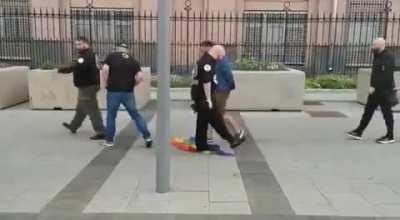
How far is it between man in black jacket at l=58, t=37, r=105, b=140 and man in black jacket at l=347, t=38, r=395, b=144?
450 cm

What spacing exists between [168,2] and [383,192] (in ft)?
10.6

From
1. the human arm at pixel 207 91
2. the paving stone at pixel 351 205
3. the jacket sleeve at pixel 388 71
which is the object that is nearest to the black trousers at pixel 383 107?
the jacket sleeve at pixel 388 71

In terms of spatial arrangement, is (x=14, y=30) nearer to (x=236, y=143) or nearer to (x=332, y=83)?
(x=332, y=83)

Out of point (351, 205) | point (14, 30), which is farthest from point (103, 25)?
point (351, 205)

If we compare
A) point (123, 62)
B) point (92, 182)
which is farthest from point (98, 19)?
point (92, 182)

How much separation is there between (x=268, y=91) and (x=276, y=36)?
8034mm

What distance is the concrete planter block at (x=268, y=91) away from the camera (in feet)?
36.5

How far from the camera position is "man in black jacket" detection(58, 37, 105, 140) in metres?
8.11

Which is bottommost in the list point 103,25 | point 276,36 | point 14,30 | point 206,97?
point 206,97

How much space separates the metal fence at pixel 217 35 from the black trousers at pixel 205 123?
1051cm

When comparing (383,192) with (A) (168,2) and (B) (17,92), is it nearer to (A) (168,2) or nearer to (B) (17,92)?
(A) (168,2)

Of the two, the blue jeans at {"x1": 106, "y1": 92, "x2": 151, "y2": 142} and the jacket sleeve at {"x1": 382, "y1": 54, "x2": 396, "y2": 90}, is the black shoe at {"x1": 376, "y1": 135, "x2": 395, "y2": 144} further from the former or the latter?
the blue jeans at {"x1": 106, "y1": 92, "x2": 151, "y2": 142}

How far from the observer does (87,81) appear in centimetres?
818

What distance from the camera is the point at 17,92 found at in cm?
1199
